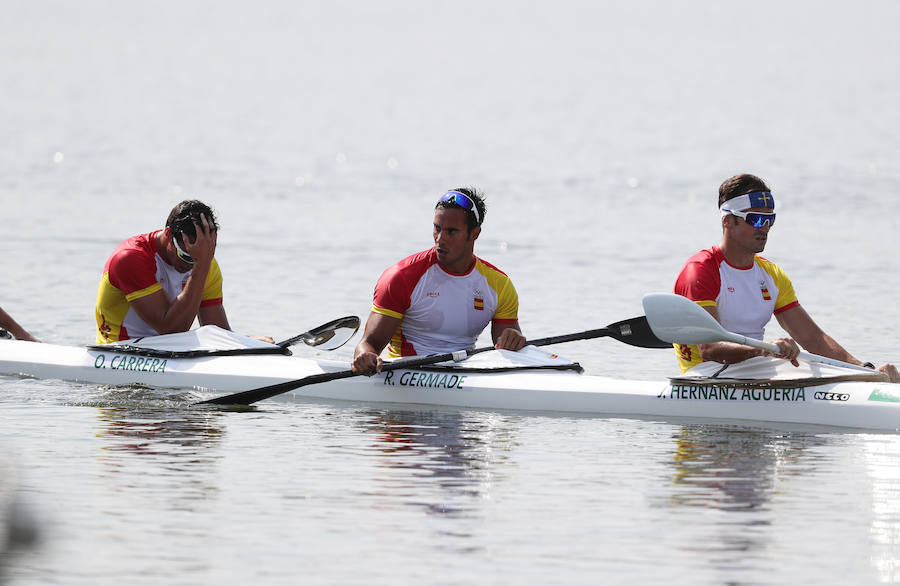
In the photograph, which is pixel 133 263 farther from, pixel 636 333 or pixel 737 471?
pixel 737 471

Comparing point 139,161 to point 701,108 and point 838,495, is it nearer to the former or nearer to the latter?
point 701,108

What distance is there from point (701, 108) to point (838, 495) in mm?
63256

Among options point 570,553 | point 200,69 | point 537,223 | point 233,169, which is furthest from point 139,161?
point 200,69

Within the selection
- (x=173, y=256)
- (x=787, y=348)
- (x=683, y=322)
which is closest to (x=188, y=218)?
(x=173, y=256)

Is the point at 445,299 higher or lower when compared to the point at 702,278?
lower

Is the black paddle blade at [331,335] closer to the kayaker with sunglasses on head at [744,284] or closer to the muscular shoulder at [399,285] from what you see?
the muscular shoulder at [399,285]

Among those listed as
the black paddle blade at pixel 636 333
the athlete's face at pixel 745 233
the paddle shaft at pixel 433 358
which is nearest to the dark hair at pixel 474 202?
the paddle shaft at pixel 433 358

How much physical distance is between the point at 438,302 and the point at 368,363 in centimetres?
73

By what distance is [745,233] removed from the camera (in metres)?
11.7

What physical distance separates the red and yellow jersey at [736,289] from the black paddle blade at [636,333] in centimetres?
136

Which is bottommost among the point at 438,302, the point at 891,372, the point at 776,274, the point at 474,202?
the point at 891,372

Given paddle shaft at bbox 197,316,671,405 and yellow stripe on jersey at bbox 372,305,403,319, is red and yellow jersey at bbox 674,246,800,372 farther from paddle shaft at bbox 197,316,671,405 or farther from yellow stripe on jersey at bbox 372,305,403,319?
yellow stripe on jersey at bbox 372,305,403,319

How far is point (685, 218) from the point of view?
34.2 m

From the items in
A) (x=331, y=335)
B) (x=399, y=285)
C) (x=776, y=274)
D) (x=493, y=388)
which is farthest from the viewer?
(x=331, y=335)
